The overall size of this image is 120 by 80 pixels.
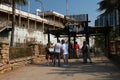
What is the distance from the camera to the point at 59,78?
605 inches

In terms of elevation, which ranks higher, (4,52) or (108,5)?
(108,5)

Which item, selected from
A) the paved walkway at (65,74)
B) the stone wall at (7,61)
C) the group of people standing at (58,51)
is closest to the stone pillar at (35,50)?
the stone wall at (7,61)

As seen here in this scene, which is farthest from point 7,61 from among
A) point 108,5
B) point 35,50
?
point 108,5

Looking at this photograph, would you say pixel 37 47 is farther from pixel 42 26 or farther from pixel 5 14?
pixel 42 26

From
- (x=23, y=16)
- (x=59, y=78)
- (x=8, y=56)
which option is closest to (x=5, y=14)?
(x=23, y=16)

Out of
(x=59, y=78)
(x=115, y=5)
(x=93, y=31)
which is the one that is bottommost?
(x=59, y=78)

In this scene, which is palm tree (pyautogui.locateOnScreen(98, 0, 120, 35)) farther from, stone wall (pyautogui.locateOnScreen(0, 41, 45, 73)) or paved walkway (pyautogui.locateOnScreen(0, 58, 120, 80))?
paved walkway (pyautogui.locateOnScreen(0, 58, 120, 80))

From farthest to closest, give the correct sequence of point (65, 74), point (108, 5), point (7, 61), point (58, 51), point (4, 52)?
point (108, 5) → point (58, 51) → point (7, 61) → point (4, 52) → point (65, 74)

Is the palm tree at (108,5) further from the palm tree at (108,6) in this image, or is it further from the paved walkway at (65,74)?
the paved walkway at (65,74)

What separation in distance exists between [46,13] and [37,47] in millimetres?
55583

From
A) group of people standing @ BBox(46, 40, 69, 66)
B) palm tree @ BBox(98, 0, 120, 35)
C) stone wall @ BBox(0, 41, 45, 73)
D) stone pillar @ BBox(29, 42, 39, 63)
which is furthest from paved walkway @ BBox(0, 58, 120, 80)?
palm tree @ BBox(98, 0, 120, 35)

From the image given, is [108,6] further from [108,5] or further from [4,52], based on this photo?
[4,52]

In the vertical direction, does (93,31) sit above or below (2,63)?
above

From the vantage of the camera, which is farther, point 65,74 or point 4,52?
point 4,52
